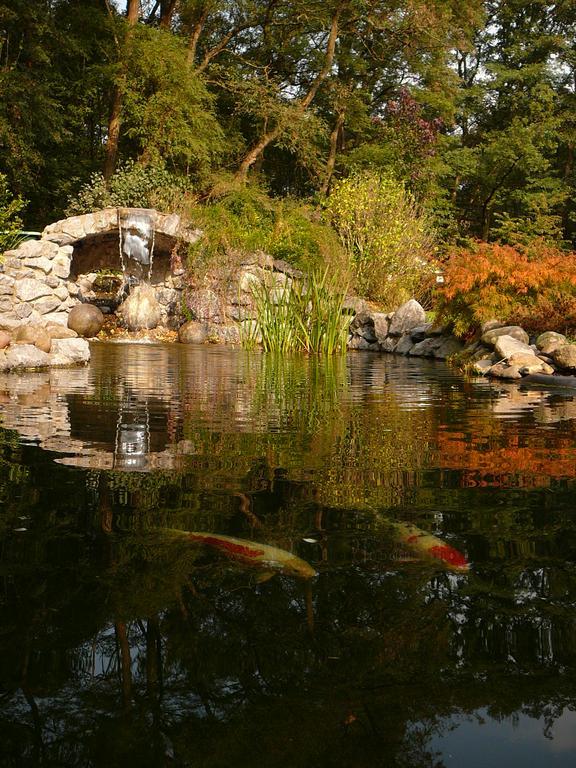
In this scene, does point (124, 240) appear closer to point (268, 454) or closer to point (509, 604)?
point (268, 454)

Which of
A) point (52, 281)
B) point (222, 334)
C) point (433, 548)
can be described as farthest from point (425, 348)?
point (433, 548)

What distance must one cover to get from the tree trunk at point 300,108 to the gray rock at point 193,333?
5.06 m

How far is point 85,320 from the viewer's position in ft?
51.7

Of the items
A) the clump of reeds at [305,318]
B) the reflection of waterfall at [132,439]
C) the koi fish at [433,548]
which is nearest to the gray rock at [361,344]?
the clump of reeds at [305,318]

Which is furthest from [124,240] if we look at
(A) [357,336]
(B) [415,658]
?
(B) [415,658]

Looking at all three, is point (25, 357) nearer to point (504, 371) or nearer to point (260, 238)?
point (504, 371)

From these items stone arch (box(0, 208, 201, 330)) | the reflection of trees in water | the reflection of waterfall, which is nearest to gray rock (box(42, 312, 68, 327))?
stone arch (box(0, 208, 201, 330))

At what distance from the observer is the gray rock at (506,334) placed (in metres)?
10.3

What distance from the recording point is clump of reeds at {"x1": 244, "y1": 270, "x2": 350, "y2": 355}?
39.3 ft

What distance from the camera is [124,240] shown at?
55.0ft

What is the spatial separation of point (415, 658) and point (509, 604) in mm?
367

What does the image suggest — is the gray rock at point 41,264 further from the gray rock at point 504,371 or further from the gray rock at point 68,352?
the gray rock at point 504,371

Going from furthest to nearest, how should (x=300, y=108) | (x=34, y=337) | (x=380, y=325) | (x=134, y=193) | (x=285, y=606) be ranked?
(x=300, y=108) → (x=134, y=193) → (x=380, y=325) → (x=34, y=337) → (x=285, y=606)

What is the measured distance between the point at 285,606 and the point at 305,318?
1117cm
